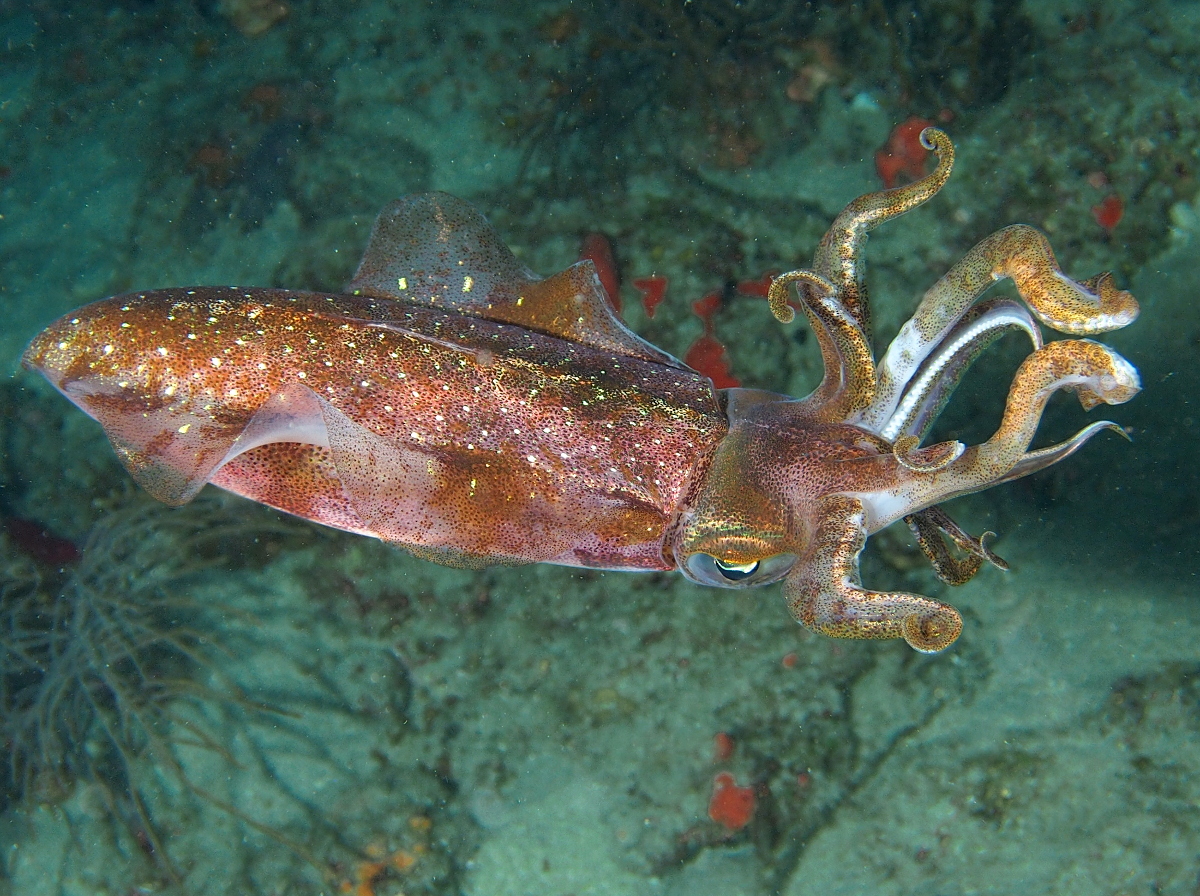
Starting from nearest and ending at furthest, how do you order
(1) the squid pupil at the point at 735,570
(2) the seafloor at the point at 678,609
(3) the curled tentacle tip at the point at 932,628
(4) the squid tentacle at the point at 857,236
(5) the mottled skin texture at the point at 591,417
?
(3) the curled tentacle tip at the point at 932,628 < (5) the mottled skin texture at the point at 591,417 < (4) the squid tentacle at the point at 857,236 < (1) the squid pupil at the point at 735,570 < (2) the seafloor at the point at 678,609

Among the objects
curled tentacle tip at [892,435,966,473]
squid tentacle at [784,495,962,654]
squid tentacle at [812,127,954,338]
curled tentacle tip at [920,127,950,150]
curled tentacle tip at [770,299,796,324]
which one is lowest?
squid tentacle at [784,495,962,654]

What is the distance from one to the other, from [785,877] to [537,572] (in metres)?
2.47

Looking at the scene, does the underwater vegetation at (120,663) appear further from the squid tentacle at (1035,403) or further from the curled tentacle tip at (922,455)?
the squid tentacle at (1035,403)

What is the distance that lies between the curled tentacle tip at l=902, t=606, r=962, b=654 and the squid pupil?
2.19 ft

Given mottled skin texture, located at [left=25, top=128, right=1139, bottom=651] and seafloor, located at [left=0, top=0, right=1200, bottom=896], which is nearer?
mottled skin texture, located at [left=25, top=128, right=1139, bottom=651]

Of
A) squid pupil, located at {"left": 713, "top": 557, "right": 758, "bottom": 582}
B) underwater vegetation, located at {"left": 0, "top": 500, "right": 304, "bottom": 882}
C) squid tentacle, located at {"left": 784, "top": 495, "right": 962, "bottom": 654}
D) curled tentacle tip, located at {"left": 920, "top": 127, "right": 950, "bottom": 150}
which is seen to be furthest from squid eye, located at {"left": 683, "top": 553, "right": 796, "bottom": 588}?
underwater vegetation, located at {"left": 0, "top": 500, "right": 304, "bottom": 882}

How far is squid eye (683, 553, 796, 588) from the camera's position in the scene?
2.81 meters

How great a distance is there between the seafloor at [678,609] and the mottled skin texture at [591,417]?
1.64 m

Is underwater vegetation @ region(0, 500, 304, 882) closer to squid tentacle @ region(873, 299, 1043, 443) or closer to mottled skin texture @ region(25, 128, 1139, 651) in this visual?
mottled skin texture @ region(25, 128, 1139, 651)

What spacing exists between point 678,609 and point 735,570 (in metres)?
1.82

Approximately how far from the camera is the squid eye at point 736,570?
2.81 meters

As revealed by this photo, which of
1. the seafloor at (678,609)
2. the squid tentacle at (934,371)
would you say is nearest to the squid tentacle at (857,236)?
the squid tentacle at (934,371)

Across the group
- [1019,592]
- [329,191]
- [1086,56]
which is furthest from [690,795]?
[1086,56]

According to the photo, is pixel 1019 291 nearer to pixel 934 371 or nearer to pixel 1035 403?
pixel 934 371
